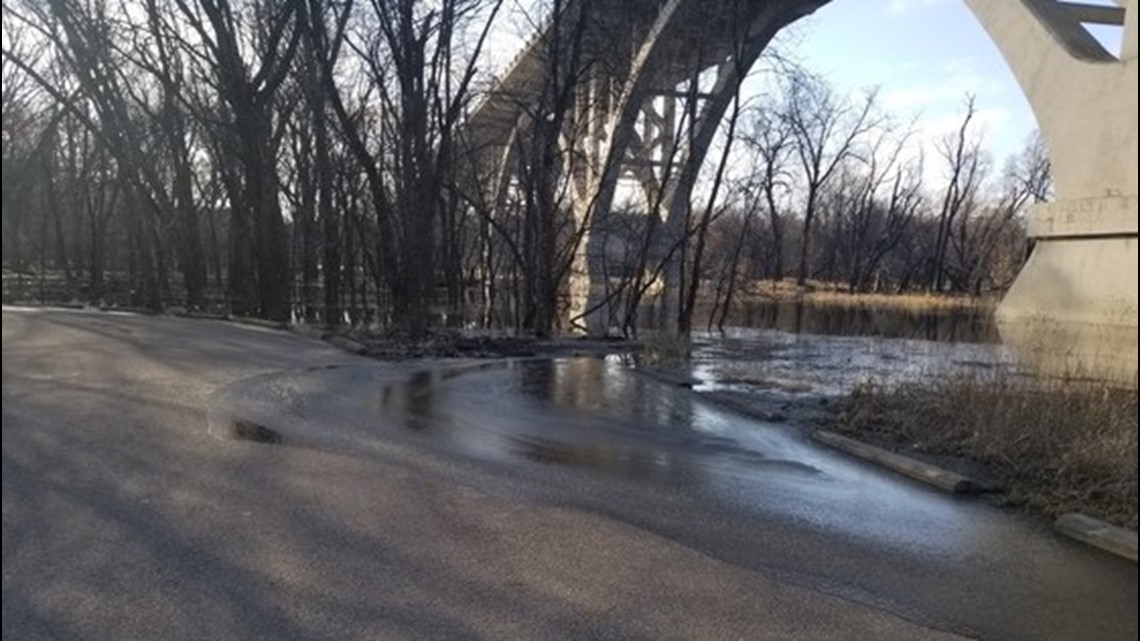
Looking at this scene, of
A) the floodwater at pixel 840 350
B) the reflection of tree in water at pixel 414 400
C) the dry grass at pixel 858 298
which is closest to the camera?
the floodwater at pixel 840 350

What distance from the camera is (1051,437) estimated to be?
1.98m

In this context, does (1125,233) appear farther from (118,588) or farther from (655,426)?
(655,426)

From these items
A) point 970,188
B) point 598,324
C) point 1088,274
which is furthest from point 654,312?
point 1088,274

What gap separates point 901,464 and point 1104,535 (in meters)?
5.03

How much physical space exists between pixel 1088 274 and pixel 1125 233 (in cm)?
17

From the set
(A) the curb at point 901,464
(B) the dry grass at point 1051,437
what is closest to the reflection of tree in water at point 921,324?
(B) the dry grass at point 1051,437

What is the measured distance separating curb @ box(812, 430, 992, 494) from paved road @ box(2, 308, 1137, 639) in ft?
0.44

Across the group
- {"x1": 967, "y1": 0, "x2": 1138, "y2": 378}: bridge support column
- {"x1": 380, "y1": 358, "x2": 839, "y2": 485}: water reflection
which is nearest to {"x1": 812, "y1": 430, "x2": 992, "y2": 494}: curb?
{"x1": 380, "y1": 358, "x2": 839, "y2": 485}: water reflection

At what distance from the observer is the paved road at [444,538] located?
8.40 ft

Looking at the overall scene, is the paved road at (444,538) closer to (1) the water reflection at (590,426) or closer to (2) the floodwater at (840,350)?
(1) the water reflection at (590,426)

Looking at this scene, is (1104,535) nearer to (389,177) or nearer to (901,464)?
(901,464)

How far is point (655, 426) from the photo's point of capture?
32.1 feet

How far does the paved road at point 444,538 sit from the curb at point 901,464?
0.14 metres

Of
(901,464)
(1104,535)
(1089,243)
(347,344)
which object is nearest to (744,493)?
(901,464)
